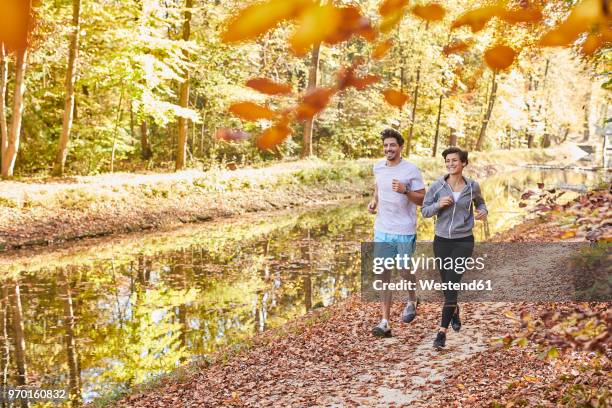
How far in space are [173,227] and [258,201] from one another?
5.09 metres

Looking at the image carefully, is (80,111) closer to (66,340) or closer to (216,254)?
(216,254)

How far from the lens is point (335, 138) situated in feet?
→ 124

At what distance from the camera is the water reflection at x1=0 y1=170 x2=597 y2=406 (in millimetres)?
7273

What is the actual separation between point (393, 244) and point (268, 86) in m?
4.66

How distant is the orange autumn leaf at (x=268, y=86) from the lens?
1.79m

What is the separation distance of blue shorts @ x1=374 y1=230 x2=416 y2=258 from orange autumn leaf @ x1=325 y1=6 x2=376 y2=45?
14.6 ft

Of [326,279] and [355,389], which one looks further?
[326,279]

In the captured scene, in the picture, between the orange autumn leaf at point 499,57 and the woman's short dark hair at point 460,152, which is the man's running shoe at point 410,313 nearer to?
the woman's short dark hair at point 460,152

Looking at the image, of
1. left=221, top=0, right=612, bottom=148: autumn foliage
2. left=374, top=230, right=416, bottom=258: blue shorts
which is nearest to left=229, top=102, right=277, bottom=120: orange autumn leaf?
left=221, top=0, right=612, bottom=148: autumn foliage

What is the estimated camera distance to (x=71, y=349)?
773cm

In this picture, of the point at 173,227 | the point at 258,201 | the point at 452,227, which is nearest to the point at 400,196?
the point at 452,227

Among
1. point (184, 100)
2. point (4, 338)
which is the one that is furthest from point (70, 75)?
point (4, 338)

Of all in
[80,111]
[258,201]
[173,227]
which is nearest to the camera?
[173,227]

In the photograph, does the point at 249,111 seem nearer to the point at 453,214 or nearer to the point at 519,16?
the point at 519,16
